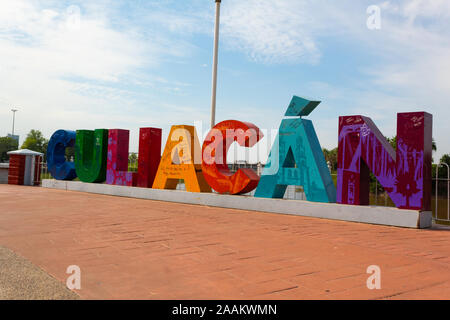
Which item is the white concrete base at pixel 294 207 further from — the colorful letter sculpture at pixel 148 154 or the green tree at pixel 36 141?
the green tree at pixel 36 141

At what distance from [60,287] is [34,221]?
457cm

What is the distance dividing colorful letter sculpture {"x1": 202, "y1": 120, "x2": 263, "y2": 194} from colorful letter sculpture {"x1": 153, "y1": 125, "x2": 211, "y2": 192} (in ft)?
1.92

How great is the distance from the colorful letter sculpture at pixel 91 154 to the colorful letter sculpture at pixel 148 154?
2469mm

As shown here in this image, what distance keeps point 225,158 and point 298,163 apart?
2.48 metres

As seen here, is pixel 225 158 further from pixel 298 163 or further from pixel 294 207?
pixel 294 207

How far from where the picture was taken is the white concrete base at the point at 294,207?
8125 millimetres

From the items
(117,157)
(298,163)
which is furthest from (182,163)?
(298,163)

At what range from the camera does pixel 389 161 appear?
28.5 ft

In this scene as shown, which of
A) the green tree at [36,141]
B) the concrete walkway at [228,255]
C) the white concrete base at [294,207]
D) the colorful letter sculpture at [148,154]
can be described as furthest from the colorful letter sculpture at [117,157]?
the green tree at [36,141]

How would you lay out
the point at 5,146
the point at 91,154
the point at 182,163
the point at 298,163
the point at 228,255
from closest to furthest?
1. the point at 228,255
2. the point at 298,163
3. the point at 182,163
4. the point at 91,154
5. the point at 5,146
